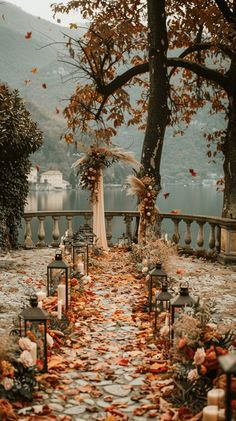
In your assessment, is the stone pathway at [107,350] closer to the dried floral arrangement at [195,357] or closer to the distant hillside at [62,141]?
the dried floral arrangement at [195,357]

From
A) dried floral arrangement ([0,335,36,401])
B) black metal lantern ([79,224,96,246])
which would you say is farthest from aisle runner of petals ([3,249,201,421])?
black metal lantern ([79,224,96,246])

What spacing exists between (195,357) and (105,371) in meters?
1.24

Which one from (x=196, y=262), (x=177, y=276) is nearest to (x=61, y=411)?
(x=177, y=276)

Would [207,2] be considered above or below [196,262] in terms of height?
above

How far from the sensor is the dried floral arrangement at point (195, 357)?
4.68 m

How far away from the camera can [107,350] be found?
6332 millimetres

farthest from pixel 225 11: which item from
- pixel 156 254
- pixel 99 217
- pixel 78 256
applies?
pixel 78 256

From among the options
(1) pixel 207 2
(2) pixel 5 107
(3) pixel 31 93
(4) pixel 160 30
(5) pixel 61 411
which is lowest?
(5) pixel 61 411

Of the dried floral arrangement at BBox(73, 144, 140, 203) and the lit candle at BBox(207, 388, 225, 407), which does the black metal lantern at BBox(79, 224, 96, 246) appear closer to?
the dried floral arrangement at BBox(73, 144, 140, 203)

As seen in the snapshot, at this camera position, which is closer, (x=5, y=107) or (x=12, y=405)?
(x=12, y=405)

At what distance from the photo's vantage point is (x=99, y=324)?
24.6ft

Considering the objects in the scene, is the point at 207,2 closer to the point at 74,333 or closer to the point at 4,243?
the point at 4,243

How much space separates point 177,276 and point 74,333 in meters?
Result: 5.10

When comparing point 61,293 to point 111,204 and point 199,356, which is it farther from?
point 111,204
